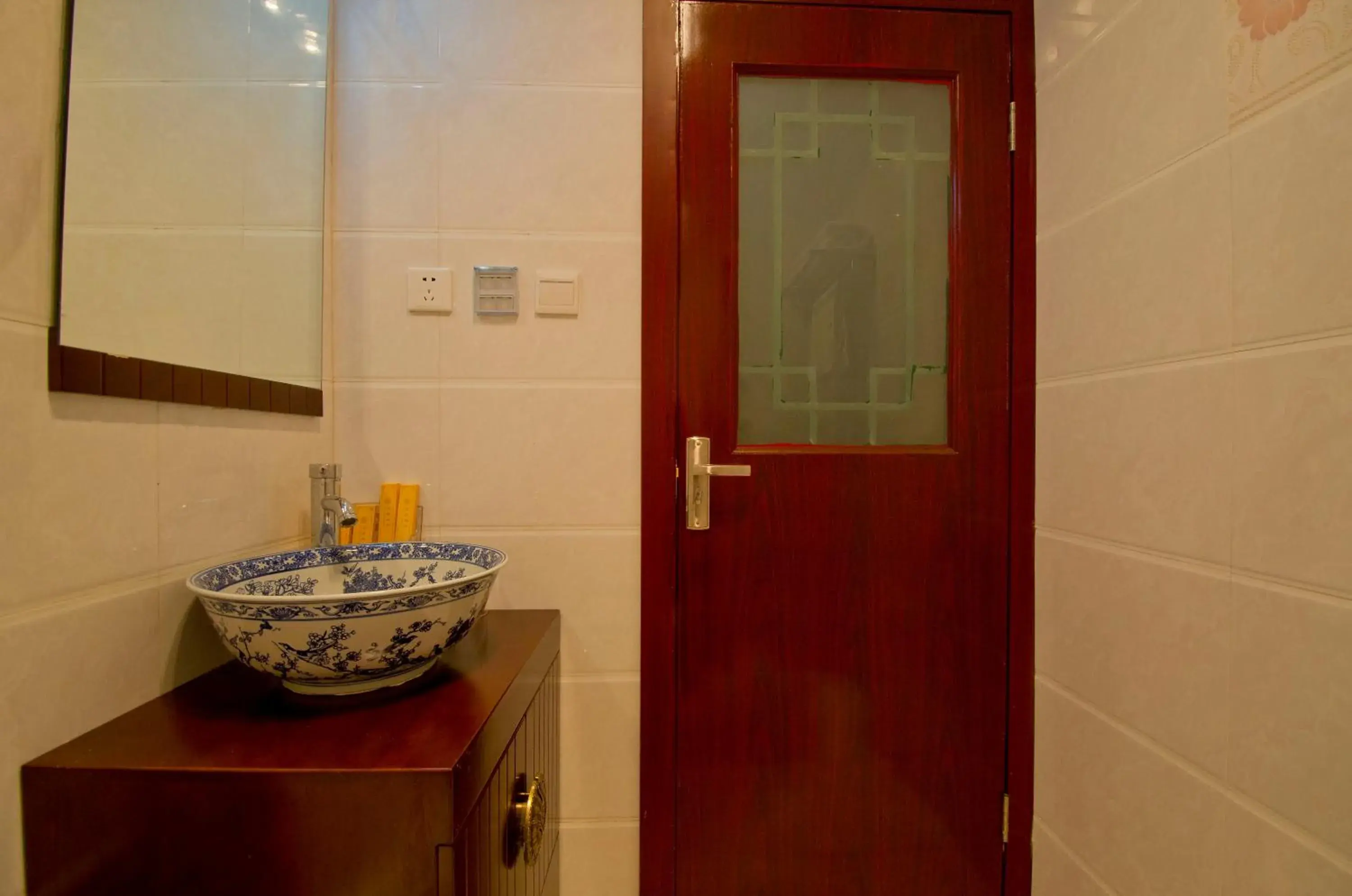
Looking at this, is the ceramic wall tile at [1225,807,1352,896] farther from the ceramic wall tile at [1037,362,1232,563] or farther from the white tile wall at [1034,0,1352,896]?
the ceramic wall tile at [1037,362,1232,563]

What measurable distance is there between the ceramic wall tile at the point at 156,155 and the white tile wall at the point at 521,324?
10.3 inches

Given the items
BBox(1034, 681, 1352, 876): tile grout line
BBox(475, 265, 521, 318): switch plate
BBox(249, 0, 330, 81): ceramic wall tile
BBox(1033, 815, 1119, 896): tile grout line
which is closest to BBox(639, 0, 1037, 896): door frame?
BBox(1033, 815, 1119, 896): tile grout line

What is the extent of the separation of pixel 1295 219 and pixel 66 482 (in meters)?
1.43

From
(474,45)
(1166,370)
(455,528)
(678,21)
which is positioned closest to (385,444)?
(455,528)

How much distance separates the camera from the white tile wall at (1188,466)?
24.5 inches

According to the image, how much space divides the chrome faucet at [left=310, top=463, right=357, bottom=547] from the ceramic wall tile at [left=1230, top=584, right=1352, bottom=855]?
1.24m

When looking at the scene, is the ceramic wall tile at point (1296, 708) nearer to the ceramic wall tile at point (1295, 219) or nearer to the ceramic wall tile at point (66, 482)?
the ceramic wall tile at point (1295, 219)

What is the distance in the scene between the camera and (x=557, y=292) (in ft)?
3.63

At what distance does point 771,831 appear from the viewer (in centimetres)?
109

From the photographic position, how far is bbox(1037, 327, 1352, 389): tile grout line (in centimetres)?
61

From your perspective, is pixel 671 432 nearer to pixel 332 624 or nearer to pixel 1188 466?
pixel 332 624

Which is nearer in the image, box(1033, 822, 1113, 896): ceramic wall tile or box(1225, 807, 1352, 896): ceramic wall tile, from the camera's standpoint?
box(1225, 807, 1352, 896): ceramic wall tile

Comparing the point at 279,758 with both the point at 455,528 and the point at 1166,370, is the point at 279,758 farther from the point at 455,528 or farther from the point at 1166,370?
the point at 1166,370

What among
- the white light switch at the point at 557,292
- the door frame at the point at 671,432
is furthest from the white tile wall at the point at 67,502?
the door frame at the point at 671,432
